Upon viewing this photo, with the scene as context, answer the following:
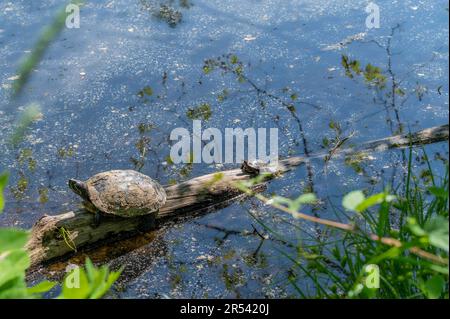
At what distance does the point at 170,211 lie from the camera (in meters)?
4.14

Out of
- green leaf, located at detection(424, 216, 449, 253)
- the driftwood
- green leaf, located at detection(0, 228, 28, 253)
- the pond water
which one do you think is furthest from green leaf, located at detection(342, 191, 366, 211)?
the driftwood

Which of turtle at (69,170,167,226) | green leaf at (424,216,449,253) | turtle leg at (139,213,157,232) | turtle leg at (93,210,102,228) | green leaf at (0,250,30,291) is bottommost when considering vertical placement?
turtle leg at (139,213,157,232)

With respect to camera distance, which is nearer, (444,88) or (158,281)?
(158,281)

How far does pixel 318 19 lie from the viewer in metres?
6.11

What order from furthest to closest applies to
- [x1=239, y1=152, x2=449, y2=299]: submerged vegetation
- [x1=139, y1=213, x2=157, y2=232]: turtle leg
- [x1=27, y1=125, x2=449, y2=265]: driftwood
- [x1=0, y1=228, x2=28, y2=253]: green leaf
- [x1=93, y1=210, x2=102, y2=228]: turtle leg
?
1. [x1=139, y1=213, x2=157, y2=232]: turtle leg
2. [x1=93, y1=210, x2=102, y2=228]: turtle leg
3. [x1=27, y1=125, x2=449, y2=265]: driftwood
4. [x1=239, y1=152, x2=449, y2=299]: submerged vegetation
5. [x1=0, y1=228, x2=28, y2=253]: green leaf

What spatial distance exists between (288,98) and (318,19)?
51.6 inches

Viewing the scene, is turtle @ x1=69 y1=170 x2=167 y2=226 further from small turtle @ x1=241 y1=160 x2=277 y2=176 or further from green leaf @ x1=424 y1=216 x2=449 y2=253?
green leaf @ x1=424 y1=216 x2=449 y2=253

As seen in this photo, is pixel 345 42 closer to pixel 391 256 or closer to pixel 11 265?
pixel 391 256

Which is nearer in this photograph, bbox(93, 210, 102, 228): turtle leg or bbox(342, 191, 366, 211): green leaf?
bbox(342, 191, 366, 211): green leaf

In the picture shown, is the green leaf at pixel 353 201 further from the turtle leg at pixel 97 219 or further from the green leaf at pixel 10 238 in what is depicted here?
the turtle leg at pixel 97 219

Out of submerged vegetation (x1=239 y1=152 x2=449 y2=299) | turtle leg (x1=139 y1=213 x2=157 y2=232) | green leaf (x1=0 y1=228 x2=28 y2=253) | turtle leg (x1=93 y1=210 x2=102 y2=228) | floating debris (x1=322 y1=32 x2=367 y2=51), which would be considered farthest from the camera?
floating debris (x1=322 y1=32 x2=367 y2=51)

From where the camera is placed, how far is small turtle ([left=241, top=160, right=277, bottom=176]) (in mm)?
4141
